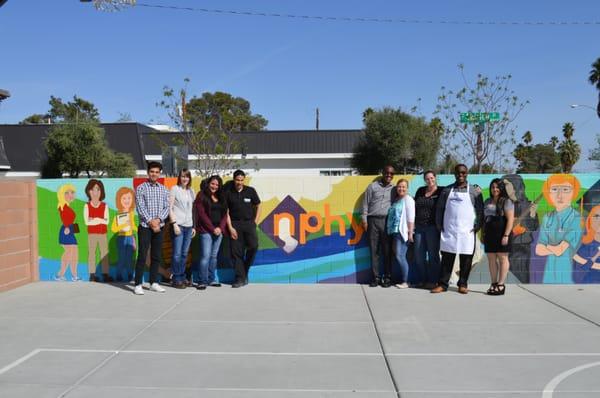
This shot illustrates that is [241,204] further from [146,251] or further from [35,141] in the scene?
[35,141]

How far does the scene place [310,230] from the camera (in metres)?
8.70

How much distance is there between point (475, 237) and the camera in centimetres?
787

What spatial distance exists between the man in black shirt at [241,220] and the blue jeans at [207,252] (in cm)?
25

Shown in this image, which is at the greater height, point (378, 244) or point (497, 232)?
point (497, 232)

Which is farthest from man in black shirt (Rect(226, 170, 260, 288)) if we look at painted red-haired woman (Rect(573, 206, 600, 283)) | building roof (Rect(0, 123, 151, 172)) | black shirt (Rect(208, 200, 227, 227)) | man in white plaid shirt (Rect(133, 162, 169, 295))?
building roof (Rect(0, 123, 151, 172))

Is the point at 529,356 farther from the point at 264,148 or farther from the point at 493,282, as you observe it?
the point at 264,148

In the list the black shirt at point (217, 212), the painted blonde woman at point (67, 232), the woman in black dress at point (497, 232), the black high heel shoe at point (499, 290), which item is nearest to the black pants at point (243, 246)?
the black shirt at point (217, 212)

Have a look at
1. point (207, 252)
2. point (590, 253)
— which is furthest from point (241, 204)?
point (590, 253)

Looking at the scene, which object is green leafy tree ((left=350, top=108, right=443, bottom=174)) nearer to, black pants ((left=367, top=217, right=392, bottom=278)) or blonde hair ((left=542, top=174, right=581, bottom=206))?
blonde hair ((left=542, top=174, right=581, bottom=206))

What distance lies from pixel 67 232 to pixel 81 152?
801 inches

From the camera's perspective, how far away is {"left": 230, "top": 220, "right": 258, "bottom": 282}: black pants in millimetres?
8250

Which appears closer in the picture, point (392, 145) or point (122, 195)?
point (122, 195)

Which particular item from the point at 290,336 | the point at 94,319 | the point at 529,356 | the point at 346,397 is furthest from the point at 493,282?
the point at 94,319

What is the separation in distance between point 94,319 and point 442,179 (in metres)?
5.32
